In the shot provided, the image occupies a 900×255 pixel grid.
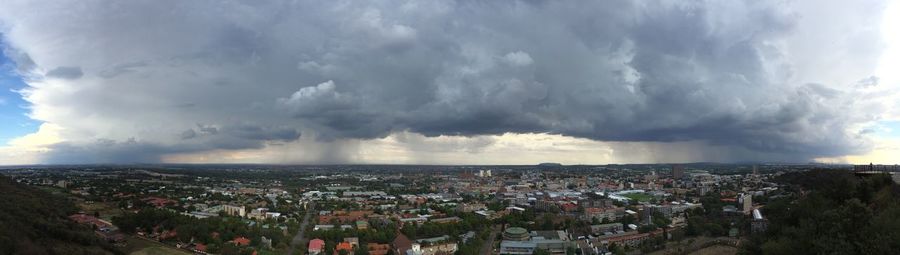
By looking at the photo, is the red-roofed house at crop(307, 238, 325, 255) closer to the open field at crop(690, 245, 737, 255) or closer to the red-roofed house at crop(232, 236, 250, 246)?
the red-roofed house at crop(232, 236, 250, 246)

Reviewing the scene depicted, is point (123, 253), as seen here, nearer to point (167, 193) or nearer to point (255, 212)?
point (255, 212)

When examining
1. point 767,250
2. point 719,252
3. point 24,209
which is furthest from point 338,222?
point 767,250

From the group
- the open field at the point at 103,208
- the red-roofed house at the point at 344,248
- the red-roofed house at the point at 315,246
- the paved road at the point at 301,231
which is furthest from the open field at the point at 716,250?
the open field at the point at 103,208

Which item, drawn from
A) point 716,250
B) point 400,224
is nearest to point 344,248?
point 400,224

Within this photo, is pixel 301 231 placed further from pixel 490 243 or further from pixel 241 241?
pixel 490 243

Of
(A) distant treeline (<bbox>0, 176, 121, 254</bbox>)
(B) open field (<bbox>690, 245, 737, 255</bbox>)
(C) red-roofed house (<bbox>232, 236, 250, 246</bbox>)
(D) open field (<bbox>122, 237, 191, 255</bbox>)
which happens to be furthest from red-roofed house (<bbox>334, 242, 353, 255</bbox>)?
(B) open field (<bbox>690, 245, 737, 255</bbox>)

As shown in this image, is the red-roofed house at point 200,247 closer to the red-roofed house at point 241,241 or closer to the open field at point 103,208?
the red-roofed house at point 241,241
